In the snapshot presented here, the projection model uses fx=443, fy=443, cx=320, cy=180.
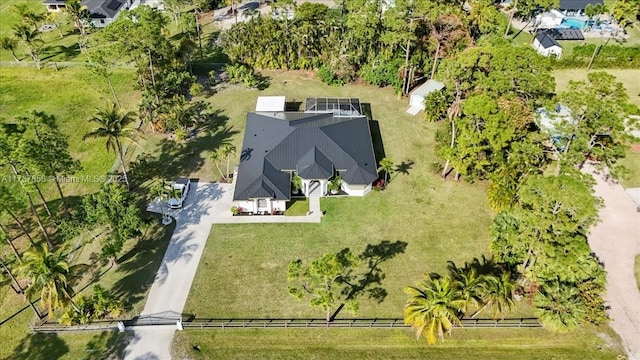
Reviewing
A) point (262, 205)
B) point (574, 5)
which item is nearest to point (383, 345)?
point (262, 205)

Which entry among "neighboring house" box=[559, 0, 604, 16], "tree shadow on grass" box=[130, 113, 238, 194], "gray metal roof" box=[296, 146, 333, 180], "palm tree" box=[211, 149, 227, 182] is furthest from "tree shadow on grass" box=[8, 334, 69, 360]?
"neighboring house" box=[559, 0, 604, 16]

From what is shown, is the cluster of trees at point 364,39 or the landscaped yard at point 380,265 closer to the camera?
the landscaped yard at point 380,265

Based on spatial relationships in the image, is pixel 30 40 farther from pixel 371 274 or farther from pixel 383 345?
pixel 383 345

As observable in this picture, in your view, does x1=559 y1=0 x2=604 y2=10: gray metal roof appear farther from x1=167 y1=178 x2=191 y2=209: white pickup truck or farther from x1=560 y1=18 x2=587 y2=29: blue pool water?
x1=167 y1=178 x2=191 y2=209: white pickup truck

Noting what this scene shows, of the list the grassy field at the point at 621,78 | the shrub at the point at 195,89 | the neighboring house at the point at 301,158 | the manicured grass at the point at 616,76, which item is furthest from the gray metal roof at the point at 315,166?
the manicured grass at the point at 616,76

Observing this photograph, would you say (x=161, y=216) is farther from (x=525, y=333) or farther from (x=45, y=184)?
(x=525, y=333)

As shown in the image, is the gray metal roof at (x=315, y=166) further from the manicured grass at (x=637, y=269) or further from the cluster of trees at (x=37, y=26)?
the cluster of trees at (x=37, y=26)
